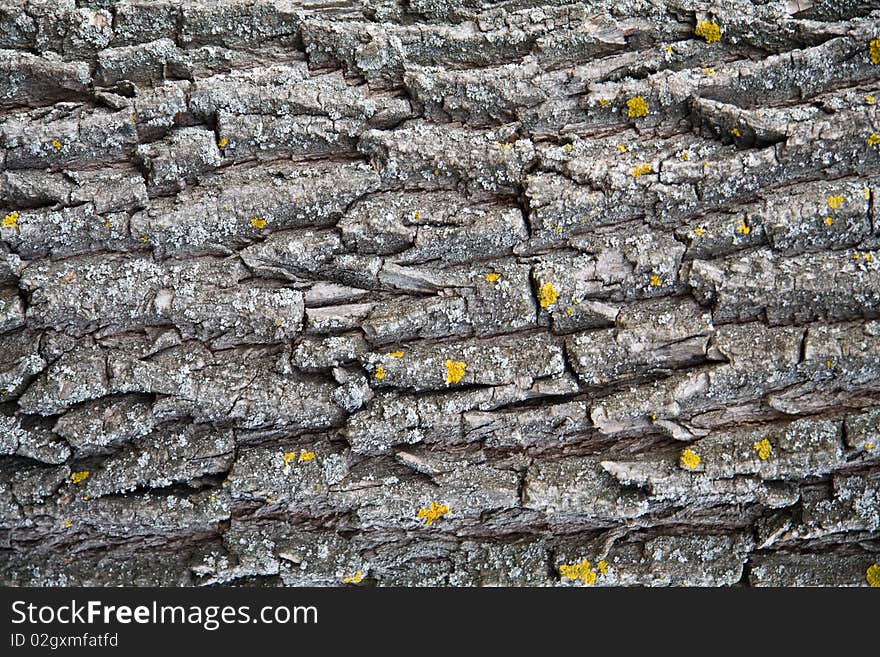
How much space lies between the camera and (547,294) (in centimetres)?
528

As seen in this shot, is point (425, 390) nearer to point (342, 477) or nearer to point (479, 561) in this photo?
point (342, 477)

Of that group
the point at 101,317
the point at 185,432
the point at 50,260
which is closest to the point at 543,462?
the point at 185,432

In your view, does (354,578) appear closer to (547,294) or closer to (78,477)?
(78,477)

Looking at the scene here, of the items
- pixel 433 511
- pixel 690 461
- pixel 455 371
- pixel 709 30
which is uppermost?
pixel 709 30

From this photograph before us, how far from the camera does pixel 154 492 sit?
5.33 meters

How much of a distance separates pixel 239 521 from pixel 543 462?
2517 mm

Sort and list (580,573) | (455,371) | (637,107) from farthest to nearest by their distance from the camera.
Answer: (637,107)
(580,573)
(455,371)

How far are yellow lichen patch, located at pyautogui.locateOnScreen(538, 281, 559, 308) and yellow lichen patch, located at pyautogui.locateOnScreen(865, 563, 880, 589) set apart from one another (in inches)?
131

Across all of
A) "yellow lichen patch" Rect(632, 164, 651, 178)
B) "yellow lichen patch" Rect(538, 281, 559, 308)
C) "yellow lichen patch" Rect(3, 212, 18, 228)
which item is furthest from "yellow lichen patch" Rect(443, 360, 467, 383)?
"yellow lichen patch" Rect(3, 212, 18, 228)

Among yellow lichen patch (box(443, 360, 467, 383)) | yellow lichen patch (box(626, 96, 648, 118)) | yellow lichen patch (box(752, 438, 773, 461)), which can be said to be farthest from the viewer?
yellow lichen patch (box(626, 96, 648, 118))

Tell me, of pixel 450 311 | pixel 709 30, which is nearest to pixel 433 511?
pixel 450 311

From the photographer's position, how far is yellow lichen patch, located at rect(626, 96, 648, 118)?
5504 mm

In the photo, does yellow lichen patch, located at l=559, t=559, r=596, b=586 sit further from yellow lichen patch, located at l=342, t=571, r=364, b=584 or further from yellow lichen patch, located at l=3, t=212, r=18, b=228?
yellow lichen patch, located at l=3, t=212, r=18, b=228

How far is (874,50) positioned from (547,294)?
10.9 ft
